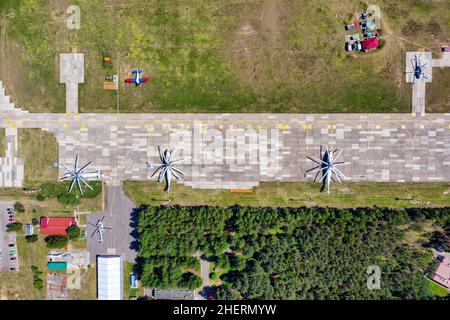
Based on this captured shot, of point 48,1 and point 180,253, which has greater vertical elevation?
point 48,1

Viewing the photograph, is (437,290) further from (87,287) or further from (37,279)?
(37,279)

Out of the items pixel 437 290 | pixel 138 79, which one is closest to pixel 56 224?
pixel 138 79

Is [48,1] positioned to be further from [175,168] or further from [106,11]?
[175,168]

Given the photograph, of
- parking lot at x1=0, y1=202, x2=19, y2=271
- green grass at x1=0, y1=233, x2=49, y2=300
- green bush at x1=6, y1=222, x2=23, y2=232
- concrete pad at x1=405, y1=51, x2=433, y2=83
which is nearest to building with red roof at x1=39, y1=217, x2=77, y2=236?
green grass at x1=0, y1=233, x2=49, y2=300

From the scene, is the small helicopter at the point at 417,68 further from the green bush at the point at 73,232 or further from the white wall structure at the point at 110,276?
the green bush at the point at 73,232

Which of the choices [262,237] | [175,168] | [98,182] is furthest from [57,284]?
[262,237]

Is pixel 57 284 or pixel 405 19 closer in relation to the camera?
pixel 405 19
